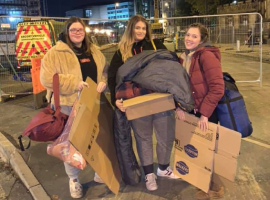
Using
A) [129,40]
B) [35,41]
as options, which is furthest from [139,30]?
[35,41]

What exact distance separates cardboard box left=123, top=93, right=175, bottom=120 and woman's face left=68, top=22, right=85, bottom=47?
87 cm

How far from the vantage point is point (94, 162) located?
2.77 m

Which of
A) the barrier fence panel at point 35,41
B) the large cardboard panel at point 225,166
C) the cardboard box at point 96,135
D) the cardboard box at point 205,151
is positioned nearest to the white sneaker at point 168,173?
the cardboard box at point 205,151

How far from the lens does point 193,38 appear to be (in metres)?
2.89

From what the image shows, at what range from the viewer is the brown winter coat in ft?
8.69

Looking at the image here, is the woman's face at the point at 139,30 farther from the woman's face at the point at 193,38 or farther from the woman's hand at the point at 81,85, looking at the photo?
the woman's hand at the point at 81,85

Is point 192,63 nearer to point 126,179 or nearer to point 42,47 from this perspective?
point 126,179

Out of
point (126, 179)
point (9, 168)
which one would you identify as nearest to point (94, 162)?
point (126, 179)

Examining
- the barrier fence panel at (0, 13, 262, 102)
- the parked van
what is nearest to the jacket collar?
the barrier fence panel at (0, 13, 262, 102)

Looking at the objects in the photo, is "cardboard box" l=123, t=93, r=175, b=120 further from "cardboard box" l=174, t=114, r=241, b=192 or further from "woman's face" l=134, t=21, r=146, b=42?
"woman's face" l=134, t=21, r=146, b=42

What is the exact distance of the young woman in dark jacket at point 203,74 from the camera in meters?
2.65

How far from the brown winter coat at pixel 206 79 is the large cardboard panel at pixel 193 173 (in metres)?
0.61

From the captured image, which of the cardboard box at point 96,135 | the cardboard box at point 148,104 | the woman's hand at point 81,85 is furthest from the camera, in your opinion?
the woman's hand at point 81,85

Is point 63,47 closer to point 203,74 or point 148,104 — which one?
point 148,104
